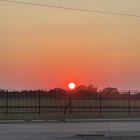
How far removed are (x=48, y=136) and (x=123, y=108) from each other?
34.3 meters

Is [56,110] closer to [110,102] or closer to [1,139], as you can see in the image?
[110,102]

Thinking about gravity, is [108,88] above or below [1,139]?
above

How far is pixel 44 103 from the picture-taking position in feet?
192

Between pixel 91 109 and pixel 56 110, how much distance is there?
348cm

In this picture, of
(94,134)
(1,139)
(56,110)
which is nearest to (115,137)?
(94,134)

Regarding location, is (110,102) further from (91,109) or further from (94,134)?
(94,134)

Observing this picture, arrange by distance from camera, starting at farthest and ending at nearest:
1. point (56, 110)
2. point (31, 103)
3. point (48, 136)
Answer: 1. point (31, 103)
2. point (56, 110)
3. point (48, 136)

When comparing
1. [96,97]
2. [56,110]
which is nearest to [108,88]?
[96,97]

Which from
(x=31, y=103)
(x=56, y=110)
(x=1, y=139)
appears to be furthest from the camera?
(x=31, y=103)

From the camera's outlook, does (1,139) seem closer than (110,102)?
Yes

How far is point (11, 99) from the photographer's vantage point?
184 ft

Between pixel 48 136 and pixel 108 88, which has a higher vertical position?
pixel 108 88

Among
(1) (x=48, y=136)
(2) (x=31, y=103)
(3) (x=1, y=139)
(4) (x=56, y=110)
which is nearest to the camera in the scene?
(3) (x=1, y=139)

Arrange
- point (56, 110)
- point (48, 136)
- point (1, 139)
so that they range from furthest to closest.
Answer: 1. point (56, 110)
2. point (48, 136)
3. point (1, 139)
